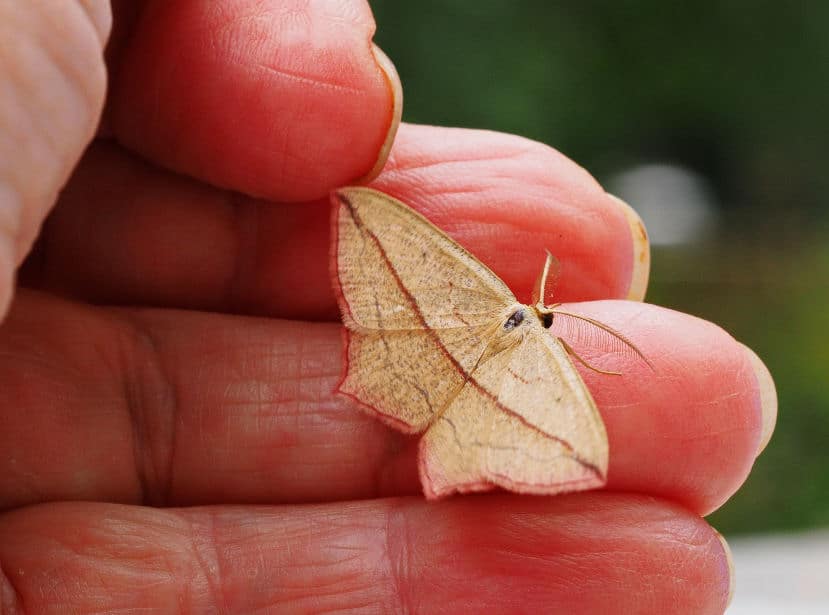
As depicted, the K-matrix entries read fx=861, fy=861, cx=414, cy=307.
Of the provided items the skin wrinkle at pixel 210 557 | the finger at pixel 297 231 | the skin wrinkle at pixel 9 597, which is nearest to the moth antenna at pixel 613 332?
the finger at pixel 297 231

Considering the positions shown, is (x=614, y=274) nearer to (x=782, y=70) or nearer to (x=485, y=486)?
(x=485, y=486)

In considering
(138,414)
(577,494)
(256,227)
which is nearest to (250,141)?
(256,227)

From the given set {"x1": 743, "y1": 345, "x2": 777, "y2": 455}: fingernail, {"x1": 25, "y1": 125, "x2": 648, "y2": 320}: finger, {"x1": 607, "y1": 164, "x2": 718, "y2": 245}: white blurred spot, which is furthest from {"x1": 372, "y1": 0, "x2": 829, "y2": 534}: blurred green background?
{"x1": 743, "y1": 345, "x2": 777, "y2": 455}: fingernail

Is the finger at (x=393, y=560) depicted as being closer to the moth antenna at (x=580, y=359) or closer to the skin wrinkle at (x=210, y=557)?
the skin wrinkle at (x=210, y=557)

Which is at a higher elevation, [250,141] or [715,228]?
[250,141]

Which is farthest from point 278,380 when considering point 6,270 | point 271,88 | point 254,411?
point 6,270

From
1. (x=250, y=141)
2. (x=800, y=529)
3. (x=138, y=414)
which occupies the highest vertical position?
(x=250, y=141)

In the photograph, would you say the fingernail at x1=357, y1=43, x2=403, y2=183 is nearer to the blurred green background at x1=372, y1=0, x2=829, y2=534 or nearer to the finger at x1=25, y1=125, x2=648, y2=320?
the finger at x1=25, y1=125, x2=648, y2=320
